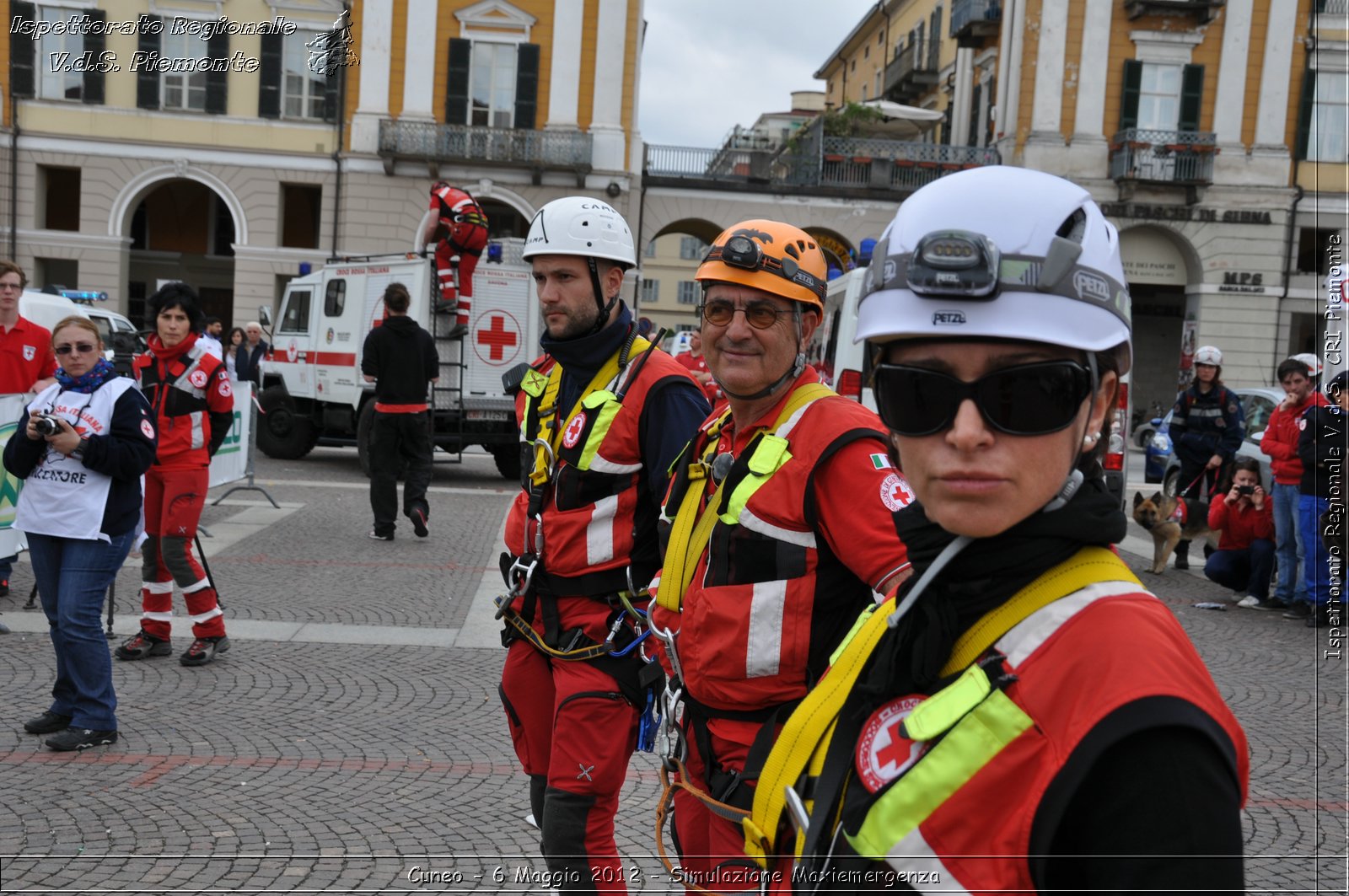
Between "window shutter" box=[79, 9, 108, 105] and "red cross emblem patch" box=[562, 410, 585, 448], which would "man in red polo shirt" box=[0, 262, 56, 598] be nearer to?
"red cross emblem patch" box=[562, 410, 585, 448]

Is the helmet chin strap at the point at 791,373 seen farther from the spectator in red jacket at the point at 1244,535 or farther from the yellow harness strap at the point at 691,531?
the spectator in red jacket at the point at 1244,535

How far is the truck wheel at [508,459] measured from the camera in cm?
1596

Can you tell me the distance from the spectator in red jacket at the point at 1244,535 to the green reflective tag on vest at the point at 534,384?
834 cm

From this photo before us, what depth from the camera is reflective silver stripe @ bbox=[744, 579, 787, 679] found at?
2.31 metres

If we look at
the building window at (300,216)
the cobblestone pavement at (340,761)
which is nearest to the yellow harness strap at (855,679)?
the cobblestone pavement at (340,761)

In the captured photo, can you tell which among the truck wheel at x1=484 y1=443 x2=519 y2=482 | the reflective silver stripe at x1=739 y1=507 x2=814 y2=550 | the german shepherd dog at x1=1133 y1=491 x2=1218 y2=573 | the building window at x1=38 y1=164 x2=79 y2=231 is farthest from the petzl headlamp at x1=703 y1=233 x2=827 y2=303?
the building window at x1=38 y1=164 x2=79 y2=231

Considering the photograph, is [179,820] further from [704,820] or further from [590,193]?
[590,193]

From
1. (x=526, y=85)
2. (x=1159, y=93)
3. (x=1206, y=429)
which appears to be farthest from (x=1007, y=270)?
(x=1159, y=93)

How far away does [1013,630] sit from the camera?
4.01ft

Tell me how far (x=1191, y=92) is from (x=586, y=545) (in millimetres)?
33383

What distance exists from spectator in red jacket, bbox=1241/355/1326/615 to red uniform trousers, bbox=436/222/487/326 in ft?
30.9

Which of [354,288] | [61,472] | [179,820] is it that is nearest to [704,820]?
[179,820]

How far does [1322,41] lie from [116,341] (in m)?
15.2

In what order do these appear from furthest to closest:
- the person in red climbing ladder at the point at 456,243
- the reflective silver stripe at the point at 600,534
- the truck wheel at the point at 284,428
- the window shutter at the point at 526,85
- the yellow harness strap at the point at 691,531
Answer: the window shutter at the point at 526,85
the truck wheel at the point at 284,428
the person in red climbing ladder at the point at 456,243
the reflective silver stripe at the point at 600,534
the yellow harness strap at the point at 691,531
